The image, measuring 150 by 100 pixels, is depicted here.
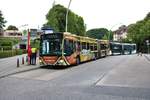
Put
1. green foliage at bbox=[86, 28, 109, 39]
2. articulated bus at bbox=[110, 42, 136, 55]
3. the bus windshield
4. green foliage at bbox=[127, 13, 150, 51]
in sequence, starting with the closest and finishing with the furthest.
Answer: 1. the bus windshield
2. articulated bus at bbox=[110, 42, 136, 55]
3. green foliage at bbox=[127, 13, 150, 51]
4. green foliage at bbox=[86, 28, 109, 39]

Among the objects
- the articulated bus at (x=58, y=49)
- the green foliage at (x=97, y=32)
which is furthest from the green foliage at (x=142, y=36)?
the articulated bus at (x=58, y=49)

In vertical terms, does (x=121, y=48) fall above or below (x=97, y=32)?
below

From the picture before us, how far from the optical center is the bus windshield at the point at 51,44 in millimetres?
25688

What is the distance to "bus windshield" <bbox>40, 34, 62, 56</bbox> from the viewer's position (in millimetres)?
25688

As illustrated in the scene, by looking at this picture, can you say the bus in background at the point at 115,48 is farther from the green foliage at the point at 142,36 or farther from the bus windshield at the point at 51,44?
the bus windshield at the point at 51,44

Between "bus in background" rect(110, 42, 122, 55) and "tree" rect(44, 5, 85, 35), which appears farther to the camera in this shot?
"tree" rect(44, 5, 85, 35)

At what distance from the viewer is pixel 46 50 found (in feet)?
85.6

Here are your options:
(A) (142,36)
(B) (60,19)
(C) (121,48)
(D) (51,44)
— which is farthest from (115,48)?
(D) (51,44)

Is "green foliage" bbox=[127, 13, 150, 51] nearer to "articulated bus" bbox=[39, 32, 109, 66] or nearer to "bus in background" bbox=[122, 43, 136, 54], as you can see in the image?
"bus in background" bbox=[122, 43, 136, 54]

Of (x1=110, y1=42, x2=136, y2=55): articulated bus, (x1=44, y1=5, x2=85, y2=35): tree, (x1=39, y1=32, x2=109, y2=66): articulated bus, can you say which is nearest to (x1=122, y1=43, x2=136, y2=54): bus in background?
(x1=110, y1=42, x2=136, y2=55): articulated bus

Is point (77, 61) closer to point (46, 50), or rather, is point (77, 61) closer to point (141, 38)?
point (46, 50)

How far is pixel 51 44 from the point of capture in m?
26.2

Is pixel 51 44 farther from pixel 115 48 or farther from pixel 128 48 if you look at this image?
pixel 128 48

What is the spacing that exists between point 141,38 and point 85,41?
6457 centimetres
